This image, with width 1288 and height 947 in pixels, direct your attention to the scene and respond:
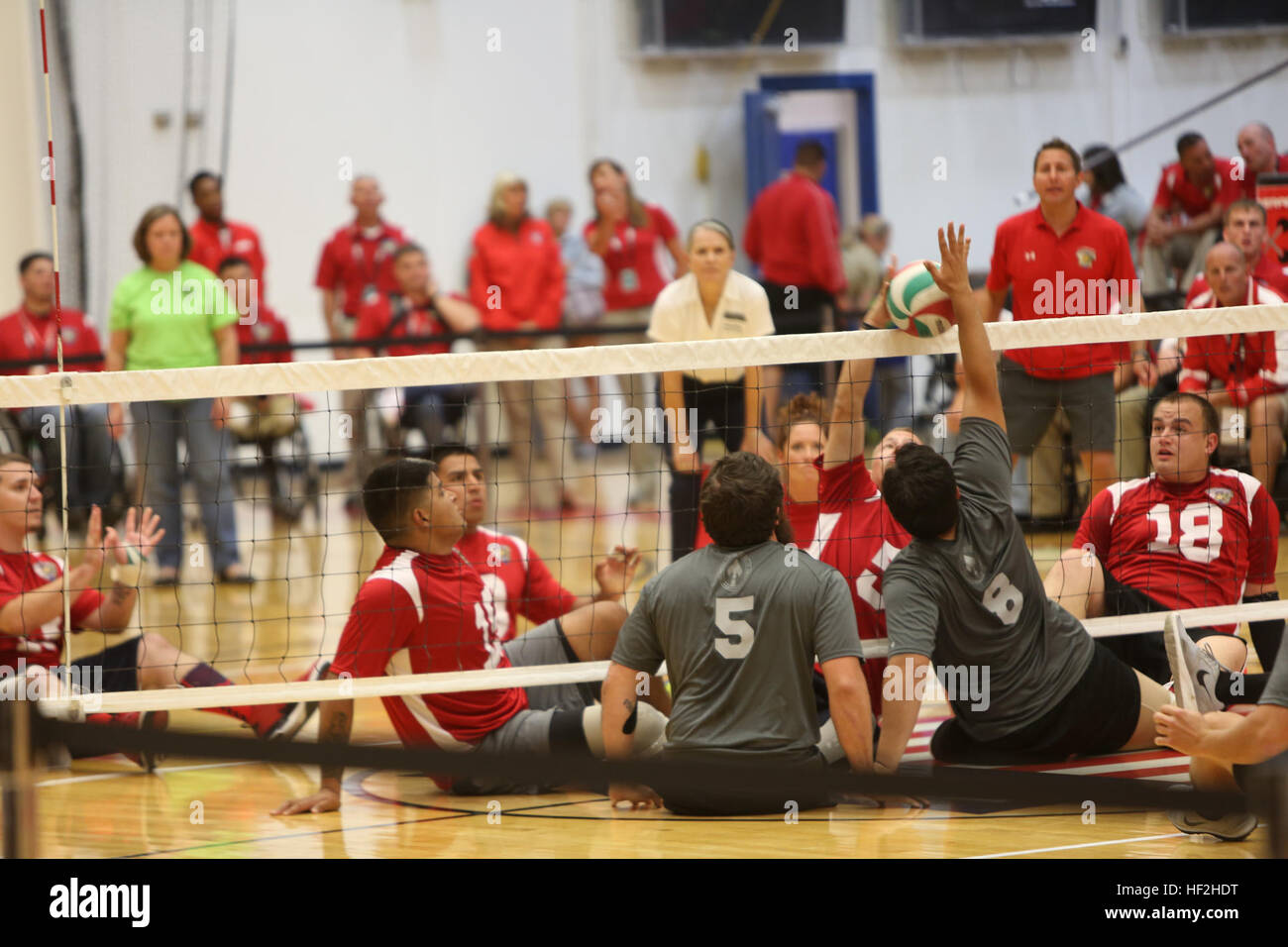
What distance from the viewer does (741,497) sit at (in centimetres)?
408

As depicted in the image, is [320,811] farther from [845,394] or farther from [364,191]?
[364,191]

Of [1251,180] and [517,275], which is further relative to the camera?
[517,275]

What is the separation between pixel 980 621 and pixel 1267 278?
4581 mm

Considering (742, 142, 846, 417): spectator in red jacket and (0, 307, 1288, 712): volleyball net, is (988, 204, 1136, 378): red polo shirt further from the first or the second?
(742, 142, 846, 417): spectator in red jacket

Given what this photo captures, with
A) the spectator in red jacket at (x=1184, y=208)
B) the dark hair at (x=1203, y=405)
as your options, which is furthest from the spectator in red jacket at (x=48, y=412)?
the spectator in red jacket at (x=1184, y=208)

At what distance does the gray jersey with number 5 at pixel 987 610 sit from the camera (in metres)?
4.27

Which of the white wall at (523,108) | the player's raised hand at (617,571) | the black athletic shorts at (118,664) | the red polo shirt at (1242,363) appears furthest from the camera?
the white wall at (523,108)

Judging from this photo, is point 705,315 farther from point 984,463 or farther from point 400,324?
point 400,324

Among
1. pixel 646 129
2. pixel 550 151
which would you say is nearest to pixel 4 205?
pixel 550 151

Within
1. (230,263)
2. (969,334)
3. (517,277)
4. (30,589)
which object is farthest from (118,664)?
(517,277)

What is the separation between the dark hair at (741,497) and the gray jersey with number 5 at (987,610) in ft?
1.54

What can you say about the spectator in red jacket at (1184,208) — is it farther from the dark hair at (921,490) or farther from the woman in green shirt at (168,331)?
the dark hair at (921,490)

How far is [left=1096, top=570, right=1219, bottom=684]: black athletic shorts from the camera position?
501cm

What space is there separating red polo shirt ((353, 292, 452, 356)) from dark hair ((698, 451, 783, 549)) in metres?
5.62
